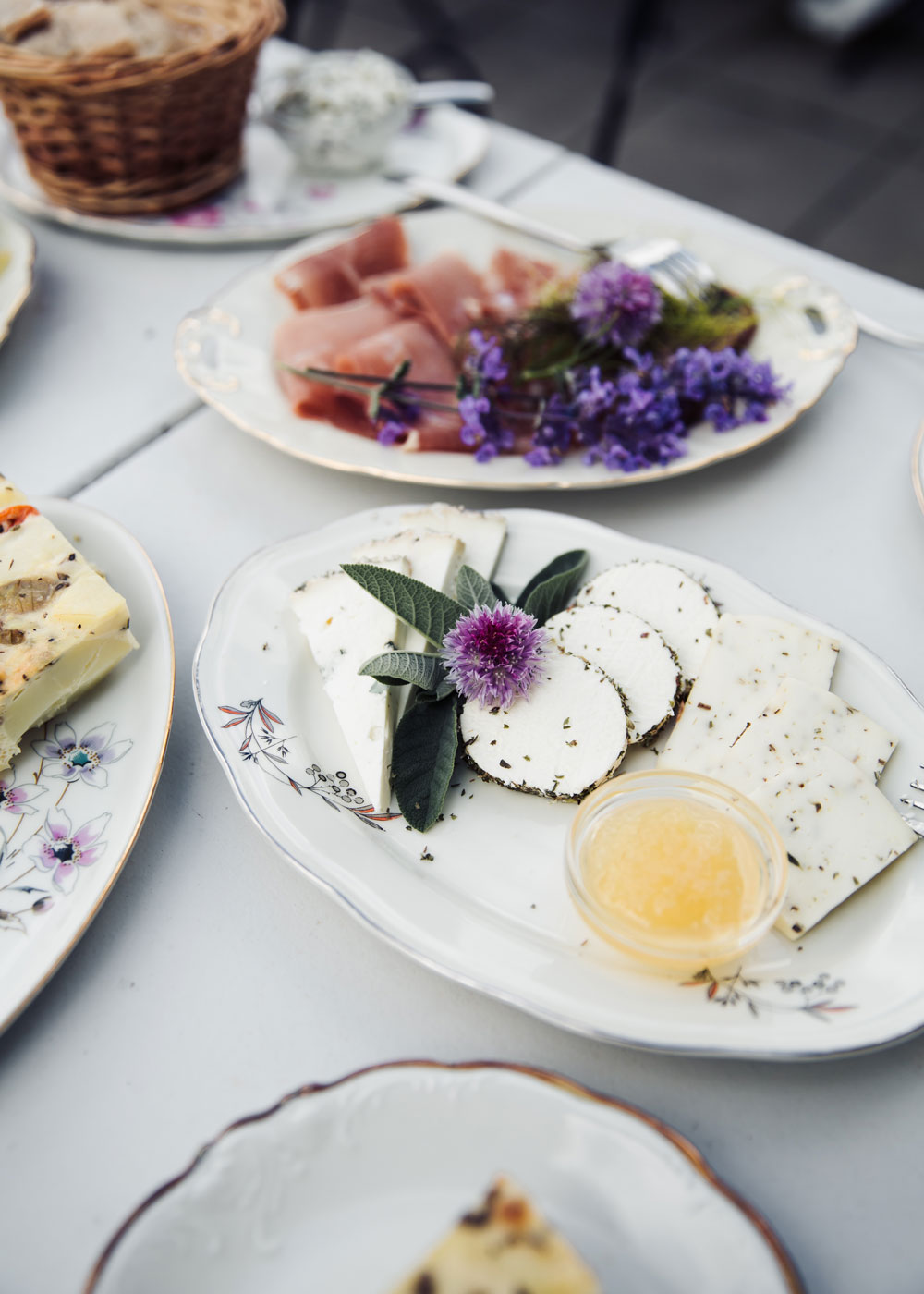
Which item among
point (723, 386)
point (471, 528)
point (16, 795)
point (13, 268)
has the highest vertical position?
point (723, 386)

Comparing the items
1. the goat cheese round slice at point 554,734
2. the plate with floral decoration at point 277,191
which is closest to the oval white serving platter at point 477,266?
the plate with floral decoration at point 277,191

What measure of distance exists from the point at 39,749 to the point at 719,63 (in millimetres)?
4860

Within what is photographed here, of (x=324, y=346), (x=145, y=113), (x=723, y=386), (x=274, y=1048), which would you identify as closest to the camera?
(x=274, y=1048)

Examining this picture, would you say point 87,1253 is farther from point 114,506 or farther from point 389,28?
point 389,28

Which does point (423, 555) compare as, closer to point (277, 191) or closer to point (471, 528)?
point (471, 528)

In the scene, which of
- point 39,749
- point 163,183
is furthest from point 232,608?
point 163,183

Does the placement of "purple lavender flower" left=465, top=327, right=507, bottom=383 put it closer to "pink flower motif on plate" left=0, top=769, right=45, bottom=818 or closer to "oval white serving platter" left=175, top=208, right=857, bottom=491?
"oval white serving platter" left=175, top=208, right=857, bottom=491

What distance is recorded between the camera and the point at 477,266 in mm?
1677

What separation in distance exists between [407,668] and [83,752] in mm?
360

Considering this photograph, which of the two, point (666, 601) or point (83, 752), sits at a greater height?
point (666, 601)

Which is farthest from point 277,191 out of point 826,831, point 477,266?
point 826,831

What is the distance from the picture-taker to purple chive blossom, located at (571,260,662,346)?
136 cm

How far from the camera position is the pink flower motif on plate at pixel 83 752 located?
0.96 m

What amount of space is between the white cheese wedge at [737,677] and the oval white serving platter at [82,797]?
541 millimetres
